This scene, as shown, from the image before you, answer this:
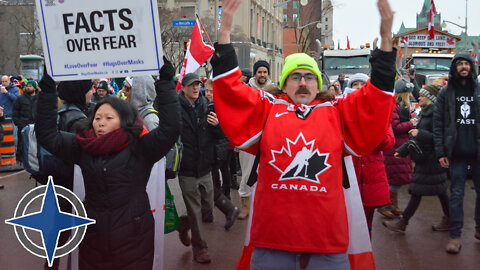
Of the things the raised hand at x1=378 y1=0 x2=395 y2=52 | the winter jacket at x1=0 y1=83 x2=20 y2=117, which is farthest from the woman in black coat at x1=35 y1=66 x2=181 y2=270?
the winter jacket at x1=0 y1=83 x2=20 y2=117

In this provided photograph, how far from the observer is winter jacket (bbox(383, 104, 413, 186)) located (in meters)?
7.43

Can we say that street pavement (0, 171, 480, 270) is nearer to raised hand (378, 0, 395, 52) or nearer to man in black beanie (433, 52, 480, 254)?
man in black beanie (433, 52, 480, 254)

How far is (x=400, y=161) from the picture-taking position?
299 inches

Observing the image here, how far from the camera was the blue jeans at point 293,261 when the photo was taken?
2.83 meters

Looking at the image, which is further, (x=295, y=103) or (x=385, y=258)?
(x=385, y=258)

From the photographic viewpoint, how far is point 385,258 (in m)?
5.71

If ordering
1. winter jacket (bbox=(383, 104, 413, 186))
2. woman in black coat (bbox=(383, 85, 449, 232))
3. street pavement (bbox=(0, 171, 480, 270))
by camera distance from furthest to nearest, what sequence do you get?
winter jacket (bbox=(383, 104, 413, 186))
woman in black coat (bbox=(383, 85, 449, 232))
street pavement (bbox=(0, 171, 480, 270))

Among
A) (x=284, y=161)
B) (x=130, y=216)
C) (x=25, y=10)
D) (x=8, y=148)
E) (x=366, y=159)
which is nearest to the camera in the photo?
(x=284, y=161)

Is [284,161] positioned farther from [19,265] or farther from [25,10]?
[25,10]

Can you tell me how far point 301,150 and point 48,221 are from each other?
5.28ft

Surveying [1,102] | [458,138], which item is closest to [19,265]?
[458,138]

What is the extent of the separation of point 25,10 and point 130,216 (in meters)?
35.9

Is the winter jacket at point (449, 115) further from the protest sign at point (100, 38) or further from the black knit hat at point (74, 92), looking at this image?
the black knit hat at point (74, 92)

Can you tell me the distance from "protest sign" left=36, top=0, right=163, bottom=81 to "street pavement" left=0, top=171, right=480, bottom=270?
Result: 2.66m
